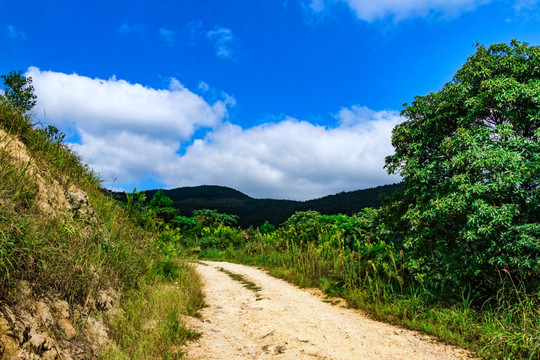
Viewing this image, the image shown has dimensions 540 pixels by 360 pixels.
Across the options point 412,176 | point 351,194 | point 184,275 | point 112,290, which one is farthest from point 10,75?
point 351,194

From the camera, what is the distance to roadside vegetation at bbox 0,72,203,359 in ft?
11.1

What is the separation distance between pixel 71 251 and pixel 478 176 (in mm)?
6799

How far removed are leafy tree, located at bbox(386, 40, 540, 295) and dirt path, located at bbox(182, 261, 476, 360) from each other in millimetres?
1713

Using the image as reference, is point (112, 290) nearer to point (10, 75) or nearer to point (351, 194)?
point (10, 75)

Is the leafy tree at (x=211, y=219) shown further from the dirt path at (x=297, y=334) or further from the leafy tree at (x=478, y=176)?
the leafy tree at (x=478, y=176)

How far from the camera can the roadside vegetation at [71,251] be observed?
337cm

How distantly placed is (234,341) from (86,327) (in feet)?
7.23

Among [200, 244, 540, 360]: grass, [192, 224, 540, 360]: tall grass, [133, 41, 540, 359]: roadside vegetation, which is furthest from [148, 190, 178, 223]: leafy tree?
[133, 41, 540, 359]: roadside vegetation

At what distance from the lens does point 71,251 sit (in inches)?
159

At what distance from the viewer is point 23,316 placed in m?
3.06

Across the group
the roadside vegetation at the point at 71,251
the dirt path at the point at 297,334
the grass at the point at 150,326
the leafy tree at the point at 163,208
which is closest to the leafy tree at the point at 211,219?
the leafy tree at the point at 163,208

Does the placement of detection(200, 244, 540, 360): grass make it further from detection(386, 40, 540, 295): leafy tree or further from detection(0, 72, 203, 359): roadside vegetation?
detection(0, 72, 203, 359): roadside vegetation

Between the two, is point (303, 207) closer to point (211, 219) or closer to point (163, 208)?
point (211, 219)

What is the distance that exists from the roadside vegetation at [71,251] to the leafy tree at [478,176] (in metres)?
4.99
